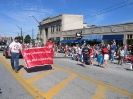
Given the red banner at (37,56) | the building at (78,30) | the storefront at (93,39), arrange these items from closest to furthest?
the red banner at (37,56) → the building at (78,30) → the storefront at (93,39)

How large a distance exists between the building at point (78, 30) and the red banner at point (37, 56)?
1901 centimetres

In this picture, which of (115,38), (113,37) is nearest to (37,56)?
(115,38)

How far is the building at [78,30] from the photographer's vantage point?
Result: 29.4 m

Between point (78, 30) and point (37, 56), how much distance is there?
32.5m

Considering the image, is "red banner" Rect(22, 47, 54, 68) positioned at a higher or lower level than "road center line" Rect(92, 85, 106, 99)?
higher

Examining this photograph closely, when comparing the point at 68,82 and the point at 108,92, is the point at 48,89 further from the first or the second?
the point at 108,92

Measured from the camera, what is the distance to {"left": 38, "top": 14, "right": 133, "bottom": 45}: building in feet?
96.4

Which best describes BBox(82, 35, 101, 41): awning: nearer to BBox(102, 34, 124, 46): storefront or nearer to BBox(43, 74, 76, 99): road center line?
BBox(102, 34, 124, 46): storefront

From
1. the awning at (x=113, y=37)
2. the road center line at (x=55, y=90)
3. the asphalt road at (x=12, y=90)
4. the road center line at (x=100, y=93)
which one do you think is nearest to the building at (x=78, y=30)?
the awning at (x=113, y=37)

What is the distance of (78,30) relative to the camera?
43406 mm

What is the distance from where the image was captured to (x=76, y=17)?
2196 inches

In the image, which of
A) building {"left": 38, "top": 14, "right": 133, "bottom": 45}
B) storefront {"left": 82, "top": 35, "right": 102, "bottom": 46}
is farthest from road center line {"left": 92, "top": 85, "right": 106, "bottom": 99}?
storefront {"left": 82, "top": 35, "right": 102, "bottom": 46}

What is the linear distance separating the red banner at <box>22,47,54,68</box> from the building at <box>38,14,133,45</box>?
19.0 m

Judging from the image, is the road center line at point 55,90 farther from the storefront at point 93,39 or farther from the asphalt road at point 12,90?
the storefront at point 93,39
